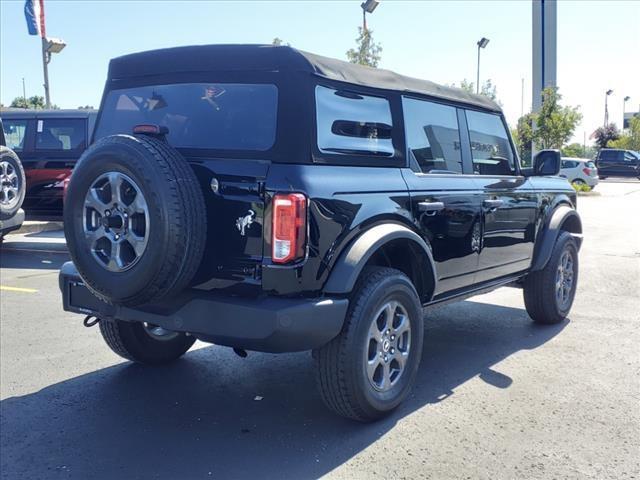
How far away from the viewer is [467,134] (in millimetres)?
4809

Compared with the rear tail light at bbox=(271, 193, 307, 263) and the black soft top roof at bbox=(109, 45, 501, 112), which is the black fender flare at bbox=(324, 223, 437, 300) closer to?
the rear tail light at bbox=(271, 193, 307, 263)

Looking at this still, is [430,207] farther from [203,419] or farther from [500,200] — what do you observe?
[203,419]

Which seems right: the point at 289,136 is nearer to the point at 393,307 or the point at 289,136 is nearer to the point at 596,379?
the point at 393,307

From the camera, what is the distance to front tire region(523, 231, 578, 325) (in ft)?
18.4

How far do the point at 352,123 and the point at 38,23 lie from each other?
1701 centimetres

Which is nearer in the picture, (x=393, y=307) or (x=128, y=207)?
(x=128, y=207)

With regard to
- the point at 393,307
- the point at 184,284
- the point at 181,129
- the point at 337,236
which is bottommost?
the point at 393,307

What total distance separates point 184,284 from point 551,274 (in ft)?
11.8

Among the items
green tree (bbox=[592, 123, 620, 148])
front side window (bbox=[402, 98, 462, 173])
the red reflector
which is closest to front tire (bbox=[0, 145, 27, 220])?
the red reflector

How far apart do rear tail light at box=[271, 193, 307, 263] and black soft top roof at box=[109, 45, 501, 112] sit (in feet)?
2.42

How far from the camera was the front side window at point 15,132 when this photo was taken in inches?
410

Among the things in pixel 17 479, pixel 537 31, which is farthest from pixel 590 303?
pixel 537 31

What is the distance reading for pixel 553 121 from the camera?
28.8 metres

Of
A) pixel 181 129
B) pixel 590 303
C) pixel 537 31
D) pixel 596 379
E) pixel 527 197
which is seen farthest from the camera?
pixel 537 31
